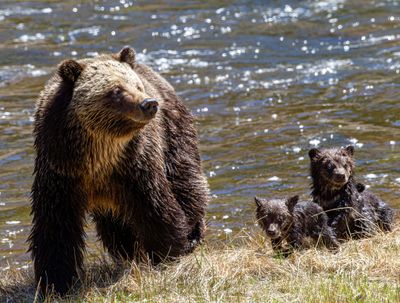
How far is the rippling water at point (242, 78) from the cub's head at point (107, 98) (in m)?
2.72

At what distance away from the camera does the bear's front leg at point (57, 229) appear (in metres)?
7.70

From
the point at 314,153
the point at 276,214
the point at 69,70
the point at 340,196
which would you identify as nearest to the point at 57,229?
the point at 69,70

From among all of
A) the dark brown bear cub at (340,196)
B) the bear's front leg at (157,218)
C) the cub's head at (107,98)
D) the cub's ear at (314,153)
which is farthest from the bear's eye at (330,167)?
the cub's head at (107,98)

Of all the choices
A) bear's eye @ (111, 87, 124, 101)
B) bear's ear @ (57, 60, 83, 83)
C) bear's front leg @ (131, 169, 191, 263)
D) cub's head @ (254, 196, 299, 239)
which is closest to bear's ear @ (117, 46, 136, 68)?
bear's ear @ (57, 60, 83, 83)

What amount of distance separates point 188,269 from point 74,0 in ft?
49.8

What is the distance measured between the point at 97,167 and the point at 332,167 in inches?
81.3

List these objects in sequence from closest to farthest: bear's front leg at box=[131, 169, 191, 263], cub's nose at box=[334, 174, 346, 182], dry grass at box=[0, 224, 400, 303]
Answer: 1. dry grass at box=[0, 224, 400, 303]
2. bear's front leg at box=[131, 169, 191, 263]
3. cub's nose at box=[334, 174, 346, 182]

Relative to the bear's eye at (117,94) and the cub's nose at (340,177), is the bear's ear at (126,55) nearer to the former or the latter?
the bear's eye at (117,94)

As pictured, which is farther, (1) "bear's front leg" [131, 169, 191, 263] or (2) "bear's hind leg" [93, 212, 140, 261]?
(2) "bear's hind leg" [93, 212, 140, 261]

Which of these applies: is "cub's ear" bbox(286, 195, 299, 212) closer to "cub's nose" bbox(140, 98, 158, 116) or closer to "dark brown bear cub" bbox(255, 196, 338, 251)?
"dark brown bear cub" bbox(255, 196, 338, 251)

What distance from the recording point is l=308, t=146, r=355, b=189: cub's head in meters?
8.38

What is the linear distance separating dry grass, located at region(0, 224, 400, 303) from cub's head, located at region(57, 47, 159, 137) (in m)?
1.19

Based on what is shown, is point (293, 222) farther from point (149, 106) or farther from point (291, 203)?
point (149, 106)

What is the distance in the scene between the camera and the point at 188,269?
306 inches
